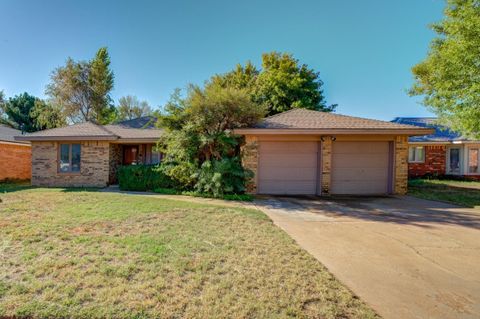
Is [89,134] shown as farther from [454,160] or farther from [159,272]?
[454,160]

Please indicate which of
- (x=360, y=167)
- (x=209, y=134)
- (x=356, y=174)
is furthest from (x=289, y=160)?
(x=209, y=134)

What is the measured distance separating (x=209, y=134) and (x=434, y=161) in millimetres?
16727

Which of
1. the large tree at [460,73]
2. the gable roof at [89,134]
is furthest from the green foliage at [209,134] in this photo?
the large tree at [460,73]

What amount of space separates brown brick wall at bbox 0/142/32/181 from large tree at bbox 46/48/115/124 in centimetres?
628

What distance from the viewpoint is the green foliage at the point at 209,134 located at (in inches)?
340

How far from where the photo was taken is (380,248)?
13.2 feet

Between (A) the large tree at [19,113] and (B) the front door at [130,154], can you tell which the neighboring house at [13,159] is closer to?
(B) the front door at [130,154]

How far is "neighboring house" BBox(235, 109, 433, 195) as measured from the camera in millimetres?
9516

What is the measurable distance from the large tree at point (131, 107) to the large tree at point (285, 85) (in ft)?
65.8

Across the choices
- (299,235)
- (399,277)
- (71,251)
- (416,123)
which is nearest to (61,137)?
(71,251)

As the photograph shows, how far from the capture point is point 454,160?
1631 centimetres

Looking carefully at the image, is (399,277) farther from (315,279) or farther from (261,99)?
(261,99)

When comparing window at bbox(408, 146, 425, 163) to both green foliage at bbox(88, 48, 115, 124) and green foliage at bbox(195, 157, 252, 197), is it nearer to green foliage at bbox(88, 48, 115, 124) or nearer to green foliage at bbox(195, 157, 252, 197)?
green foliage at bbox(195, 157, 252, 197)

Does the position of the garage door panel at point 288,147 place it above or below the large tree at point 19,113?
below
